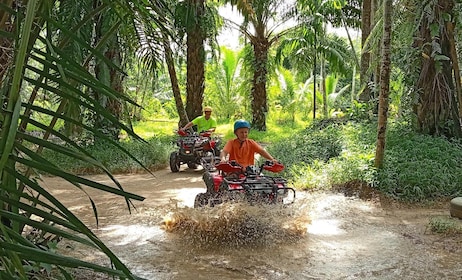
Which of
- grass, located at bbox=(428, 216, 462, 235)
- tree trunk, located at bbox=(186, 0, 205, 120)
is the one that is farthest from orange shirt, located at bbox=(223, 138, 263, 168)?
tree trunk, located at bbox=(186, 0, 205, 120)

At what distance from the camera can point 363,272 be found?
490 cm

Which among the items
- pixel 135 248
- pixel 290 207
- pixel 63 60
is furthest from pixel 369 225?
pixel 63 60

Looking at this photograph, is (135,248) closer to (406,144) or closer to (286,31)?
(406,144)

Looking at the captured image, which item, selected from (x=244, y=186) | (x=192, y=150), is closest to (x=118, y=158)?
(x=192, y=150)

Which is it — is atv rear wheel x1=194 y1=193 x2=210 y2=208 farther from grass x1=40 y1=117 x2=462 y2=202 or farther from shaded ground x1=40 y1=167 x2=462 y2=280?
grass x1=40 y1=117 x2=462 y2=202

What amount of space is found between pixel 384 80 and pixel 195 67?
25.0ft

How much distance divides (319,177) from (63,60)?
26.9 feet

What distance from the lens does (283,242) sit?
5793 mm

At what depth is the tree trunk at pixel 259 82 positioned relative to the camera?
58.1 ft

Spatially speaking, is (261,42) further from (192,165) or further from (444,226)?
(444,226)

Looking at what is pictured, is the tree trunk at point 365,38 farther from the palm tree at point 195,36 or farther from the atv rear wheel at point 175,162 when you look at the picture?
the atv rear wheel at point 175,162

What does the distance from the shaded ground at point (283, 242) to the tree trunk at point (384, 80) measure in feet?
3.27

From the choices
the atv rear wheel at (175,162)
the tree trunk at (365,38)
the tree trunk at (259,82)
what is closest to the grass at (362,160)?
the atv rear wheel at (175,162)

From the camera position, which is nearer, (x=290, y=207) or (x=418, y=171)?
(x=290, y=207)
